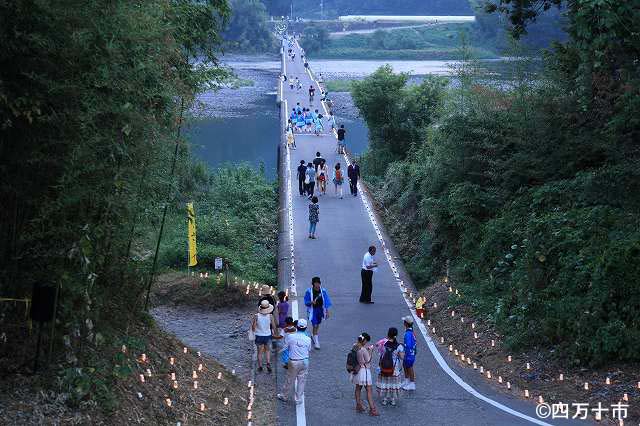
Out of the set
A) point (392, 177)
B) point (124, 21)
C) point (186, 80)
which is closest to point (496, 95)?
point (392, 177)

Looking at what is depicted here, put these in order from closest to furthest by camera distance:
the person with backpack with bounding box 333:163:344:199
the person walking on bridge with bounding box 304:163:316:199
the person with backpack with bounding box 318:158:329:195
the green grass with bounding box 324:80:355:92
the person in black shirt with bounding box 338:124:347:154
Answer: the person with backpack with bounding box 333:163:344:199
the person walking on bridge with bounding box 304:163:316:199
the person with backpack with bounding box 318:158:329:195
the person in black shirt with bounding box 338:124:347:154
the green grass with bounding box 324:80:355:92

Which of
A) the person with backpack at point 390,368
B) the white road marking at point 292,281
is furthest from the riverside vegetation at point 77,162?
the person with backpack at point 390,368

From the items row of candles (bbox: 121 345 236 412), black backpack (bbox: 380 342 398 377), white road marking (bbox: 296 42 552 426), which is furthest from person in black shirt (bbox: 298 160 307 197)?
black backpack (bbox: 380 342 398 377)

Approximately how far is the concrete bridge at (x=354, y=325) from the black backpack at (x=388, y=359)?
55 cm

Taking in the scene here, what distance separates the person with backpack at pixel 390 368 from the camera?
39.4ft

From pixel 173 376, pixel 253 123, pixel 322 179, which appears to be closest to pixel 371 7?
pixel 253 123

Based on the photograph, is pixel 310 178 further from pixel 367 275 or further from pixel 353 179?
pixel 367 275

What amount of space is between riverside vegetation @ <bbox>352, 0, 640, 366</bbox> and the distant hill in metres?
119

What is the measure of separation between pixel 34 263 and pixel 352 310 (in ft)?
26.8

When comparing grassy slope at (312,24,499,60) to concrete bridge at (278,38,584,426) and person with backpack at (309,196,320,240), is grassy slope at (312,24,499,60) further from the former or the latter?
person with backpack at (309,196,320,240)

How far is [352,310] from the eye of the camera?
17.4 m

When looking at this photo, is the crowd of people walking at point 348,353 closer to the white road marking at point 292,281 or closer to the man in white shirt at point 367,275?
the man in white shirt at point 367,275

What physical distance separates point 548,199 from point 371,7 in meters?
140

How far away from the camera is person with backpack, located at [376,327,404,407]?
12.0 metres
